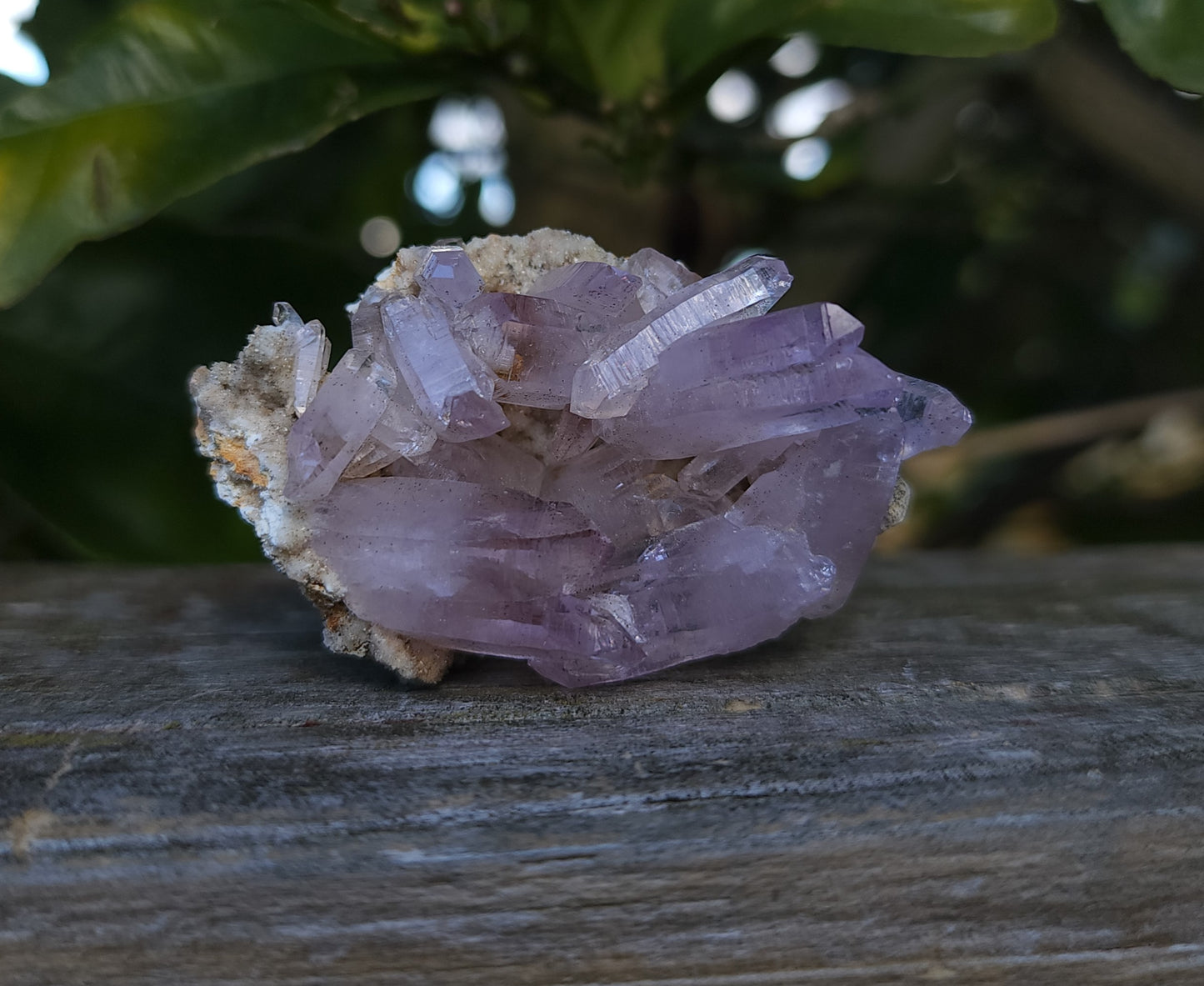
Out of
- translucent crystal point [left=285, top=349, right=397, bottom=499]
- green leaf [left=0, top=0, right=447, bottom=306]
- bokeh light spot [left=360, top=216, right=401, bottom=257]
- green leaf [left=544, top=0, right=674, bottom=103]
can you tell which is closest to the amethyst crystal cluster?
translucent crystal point [left=285, top=349, right=397, bottom=499]

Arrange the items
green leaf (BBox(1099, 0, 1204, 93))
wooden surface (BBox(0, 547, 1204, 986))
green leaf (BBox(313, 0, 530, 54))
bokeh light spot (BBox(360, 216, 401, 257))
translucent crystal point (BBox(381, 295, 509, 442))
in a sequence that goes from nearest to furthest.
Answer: wooden surface (BBox(0, 547, 1204, 986)) → translucent crystal point (BBox(381, 295, 509, 442)) → green leaf (BBox(1099, 0, 1204, 93)) → green leaf (BBox(313, 0, 530, 54)) → bokeh light spot (BBox(360, 216, 401, 257))

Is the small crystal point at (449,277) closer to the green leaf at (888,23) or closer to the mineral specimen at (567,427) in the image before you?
the mineral specimen at (567,427)

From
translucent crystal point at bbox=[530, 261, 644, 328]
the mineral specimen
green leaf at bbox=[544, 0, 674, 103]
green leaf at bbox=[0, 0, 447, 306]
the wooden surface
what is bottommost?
the wooden surface

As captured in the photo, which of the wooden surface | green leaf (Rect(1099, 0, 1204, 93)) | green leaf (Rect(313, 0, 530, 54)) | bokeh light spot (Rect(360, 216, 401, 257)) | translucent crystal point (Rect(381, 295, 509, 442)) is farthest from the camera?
bokeh light spot (Rect(360, 216, 401, 257))

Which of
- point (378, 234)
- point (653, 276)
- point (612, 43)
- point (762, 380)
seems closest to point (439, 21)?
point (612, 43)

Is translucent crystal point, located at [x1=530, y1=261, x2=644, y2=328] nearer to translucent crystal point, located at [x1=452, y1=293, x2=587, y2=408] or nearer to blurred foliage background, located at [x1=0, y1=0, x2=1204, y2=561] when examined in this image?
translucent crystal point, located at [x1=452, y1=293, x2=587, y2=408]

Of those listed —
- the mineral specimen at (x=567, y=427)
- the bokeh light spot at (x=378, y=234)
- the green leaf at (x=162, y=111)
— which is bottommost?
the mineral specimen at (x=567, y=427)

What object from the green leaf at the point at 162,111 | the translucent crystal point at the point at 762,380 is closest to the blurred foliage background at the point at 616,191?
the green leaf at the point at 162,111
